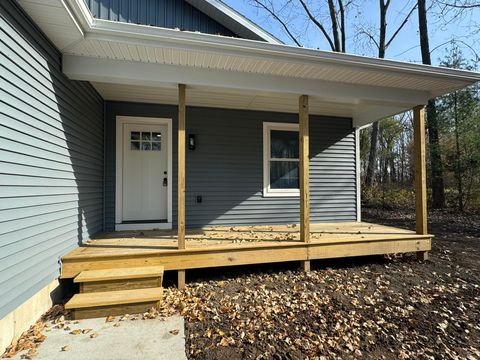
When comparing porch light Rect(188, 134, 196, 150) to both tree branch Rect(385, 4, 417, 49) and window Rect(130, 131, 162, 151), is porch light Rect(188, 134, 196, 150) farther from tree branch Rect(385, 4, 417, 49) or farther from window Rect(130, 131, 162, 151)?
tree branch Rect(385, 4, 417, 49)

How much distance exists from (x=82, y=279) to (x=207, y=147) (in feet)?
9.53

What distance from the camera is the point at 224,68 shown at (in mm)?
3316

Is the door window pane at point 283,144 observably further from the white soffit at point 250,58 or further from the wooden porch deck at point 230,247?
the white soffit at point 250,58

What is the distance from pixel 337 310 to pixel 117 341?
2024 millimetres

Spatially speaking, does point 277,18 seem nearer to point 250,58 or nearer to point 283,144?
point 283,144

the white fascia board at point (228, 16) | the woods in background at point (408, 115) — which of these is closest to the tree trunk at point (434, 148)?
the woods in background at point (408, 115)

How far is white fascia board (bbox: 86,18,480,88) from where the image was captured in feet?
8.73

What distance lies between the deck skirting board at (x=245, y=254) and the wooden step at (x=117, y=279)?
0.41 feet

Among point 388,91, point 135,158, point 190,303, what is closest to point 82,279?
point 190,303

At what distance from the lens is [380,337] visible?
2324 millimetres

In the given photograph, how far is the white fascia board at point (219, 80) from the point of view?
3033 millimetres

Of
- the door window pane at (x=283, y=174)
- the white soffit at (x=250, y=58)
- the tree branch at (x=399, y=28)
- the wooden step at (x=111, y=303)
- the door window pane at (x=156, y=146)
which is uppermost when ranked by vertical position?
the tree branch at (x=399, y=28)

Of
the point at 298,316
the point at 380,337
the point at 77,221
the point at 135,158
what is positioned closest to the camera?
the point at 380,337

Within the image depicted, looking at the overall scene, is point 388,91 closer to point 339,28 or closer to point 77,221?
point 77,221
